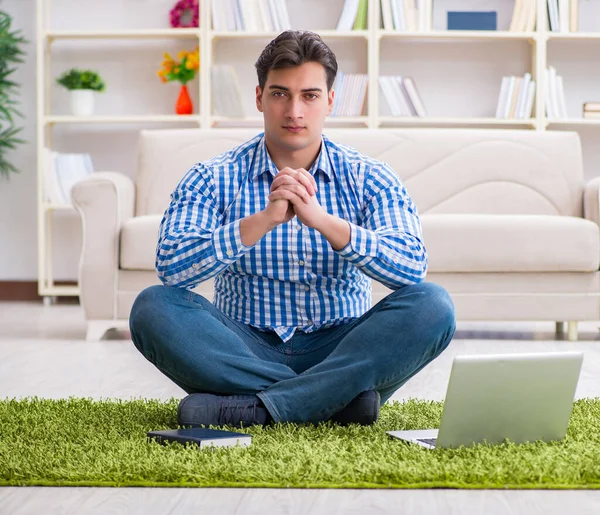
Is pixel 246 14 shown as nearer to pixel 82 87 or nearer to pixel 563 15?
pixel 82 87

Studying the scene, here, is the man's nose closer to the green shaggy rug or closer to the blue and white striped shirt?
the blue and white striped shirt

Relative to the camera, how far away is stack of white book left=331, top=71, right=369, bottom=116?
5.06 m

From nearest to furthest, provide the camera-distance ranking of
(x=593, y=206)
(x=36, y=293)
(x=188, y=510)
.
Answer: (x=188, y=510), (x=593, y=206), (x=36, y=293)

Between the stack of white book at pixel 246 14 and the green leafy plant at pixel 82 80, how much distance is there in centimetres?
65

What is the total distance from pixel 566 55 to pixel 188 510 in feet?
15.2

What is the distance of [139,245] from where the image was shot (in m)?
3.45

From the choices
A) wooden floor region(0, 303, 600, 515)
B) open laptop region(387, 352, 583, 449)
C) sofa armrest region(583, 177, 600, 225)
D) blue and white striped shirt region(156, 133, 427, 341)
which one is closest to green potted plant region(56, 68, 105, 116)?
wooden floor region(0, 303, 600, 515)

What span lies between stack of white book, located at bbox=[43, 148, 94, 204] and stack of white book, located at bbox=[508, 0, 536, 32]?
231 centimetres

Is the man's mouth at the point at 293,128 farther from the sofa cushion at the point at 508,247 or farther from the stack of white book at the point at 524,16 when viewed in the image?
the stack of white book at the point at 524,16

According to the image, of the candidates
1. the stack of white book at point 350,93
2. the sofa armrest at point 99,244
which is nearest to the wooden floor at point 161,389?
the sofa armrest at point 99,244

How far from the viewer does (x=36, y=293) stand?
533 cm

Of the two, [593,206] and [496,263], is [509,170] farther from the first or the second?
[496,263]

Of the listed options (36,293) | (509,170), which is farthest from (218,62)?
(509,170)

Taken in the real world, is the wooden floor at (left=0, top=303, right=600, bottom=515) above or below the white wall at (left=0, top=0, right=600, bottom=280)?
below
